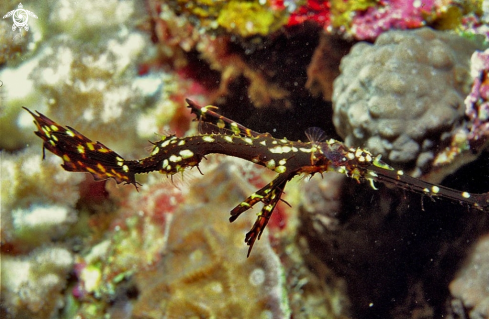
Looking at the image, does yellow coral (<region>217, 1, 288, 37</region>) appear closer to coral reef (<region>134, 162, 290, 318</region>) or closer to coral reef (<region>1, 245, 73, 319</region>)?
coral reef (<region>134, 162, 290, 318</region>)

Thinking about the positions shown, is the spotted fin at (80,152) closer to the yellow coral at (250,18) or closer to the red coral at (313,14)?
the yellow coral at (250,18)

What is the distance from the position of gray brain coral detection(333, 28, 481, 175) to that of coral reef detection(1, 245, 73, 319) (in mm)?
3667

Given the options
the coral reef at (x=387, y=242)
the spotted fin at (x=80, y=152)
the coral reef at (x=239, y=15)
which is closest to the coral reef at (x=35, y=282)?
the spotted fin at (x=80, y=152)

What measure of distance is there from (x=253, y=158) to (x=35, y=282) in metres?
3.12

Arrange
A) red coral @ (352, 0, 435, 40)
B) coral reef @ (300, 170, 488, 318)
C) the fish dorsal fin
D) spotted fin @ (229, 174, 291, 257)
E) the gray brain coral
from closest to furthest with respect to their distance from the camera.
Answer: spotted fin @ (229, 174, 291, 257), the fish dorsal fin, the gray brain coral, red coral @ (352, 0, 435, 40), coral reef @ (300, 170, 488, 318)

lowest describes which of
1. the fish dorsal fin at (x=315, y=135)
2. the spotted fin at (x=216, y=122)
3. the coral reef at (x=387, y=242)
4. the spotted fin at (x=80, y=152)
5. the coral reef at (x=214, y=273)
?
the coral reef at (x=387, y=242)

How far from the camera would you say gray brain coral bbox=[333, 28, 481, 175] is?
2.93 meters

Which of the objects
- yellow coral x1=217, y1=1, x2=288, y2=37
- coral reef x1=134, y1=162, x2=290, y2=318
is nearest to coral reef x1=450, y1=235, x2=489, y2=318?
coral reef x1=134, y1=162, x2=290, y2=318

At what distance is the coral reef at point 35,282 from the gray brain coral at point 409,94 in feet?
12.0

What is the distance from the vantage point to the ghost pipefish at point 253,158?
2529 millimetres

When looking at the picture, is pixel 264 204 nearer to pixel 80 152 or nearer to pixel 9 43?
pixel 80 152

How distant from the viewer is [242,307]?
3273mm

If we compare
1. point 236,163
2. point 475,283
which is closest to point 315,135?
point 236,163

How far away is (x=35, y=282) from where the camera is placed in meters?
3.94
